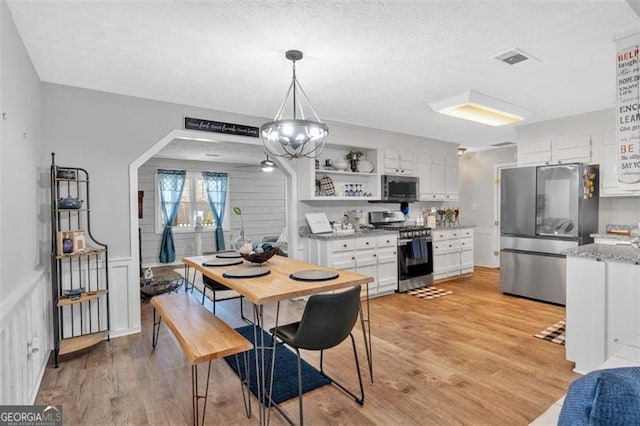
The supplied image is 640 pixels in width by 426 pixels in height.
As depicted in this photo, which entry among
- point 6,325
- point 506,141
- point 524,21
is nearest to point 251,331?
point 6,325

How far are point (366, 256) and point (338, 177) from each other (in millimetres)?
1310

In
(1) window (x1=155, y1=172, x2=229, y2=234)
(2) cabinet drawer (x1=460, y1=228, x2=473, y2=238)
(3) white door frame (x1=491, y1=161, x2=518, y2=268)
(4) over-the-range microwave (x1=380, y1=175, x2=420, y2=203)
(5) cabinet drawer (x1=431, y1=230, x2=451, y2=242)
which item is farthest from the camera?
(1) window (x1=155, y1=172, x2=229, y2=234)

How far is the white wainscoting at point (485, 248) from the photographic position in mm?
6895

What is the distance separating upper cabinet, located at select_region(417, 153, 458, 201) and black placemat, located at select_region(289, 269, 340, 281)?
393 cm

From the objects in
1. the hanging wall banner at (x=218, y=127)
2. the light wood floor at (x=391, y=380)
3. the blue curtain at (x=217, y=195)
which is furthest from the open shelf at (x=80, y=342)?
the blue curtain at (x=217, y=195)

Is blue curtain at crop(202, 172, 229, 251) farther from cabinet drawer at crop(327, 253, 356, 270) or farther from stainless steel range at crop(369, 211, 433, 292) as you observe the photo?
cabinet drawer at crop(327, 253, 356, 270)

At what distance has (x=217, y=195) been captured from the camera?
8023 mm

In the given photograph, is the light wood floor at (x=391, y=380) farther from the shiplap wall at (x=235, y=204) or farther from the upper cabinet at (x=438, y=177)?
the shiplap wall at (x=235, y=204)

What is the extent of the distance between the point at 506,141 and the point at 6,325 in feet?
22.6

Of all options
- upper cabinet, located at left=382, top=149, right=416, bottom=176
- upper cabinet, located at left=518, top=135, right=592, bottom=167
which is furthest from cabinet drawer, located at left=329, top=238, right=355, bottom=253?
upper cabinet, located at left=518, top=135, right=592, bottom=167

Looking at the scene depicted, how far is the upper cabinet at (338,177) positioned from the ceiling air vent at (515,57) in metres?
2.45

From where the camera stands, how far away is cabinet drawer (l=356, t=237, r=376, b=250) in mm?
4676

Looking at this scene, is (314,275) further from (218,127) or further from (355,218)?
(355,218)

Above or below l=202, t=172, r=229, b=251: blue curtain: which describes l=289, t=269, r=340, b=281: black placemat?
below
